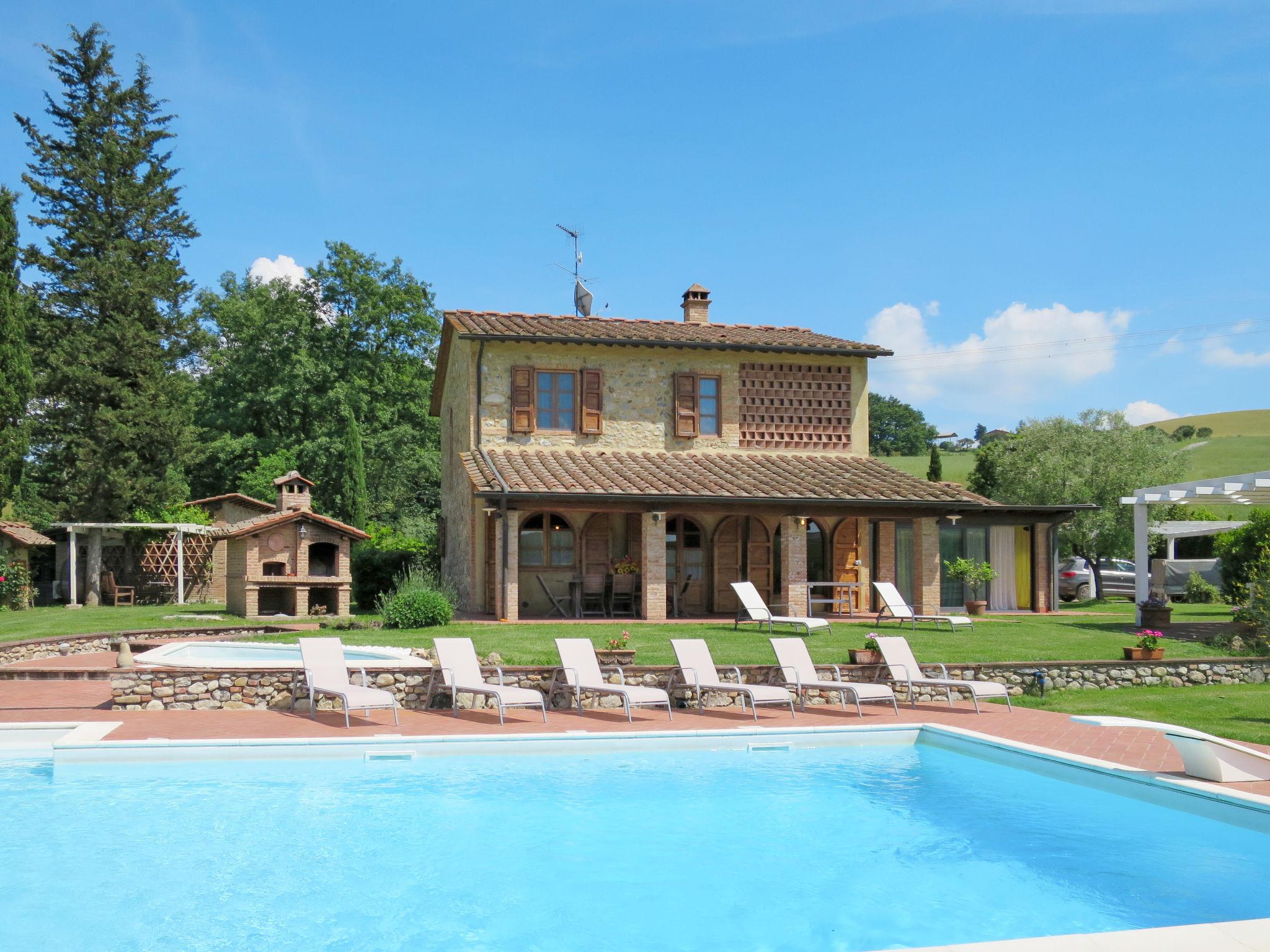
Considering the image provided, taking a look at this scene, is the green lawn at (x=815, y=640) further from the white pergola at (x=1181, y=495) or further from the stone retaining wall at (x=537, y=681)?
the white pergola at (x=1181, y=495)

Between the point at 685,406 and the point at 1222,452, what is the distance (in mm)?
65758

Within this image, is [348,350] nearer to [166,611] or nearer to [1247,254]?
[166,611]

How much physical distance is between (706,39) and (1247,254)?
12754mm

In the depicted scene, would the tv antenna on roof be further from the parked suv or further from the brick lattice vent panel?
the parked suv

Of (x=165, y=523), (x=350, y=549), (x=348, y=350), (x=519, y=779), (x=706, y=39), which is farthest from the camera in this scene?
(x=348, y=350)

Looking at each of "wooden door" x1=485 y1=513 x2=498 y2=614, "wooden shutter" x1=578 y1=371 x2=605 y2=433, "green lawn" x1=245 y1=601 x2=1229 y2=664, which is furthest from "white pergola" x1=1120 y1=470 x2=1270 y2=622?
"wooden door" x1=485 y1=513 x2=498 y2=614

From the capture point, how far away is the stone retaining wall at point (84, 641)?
15.9 metres

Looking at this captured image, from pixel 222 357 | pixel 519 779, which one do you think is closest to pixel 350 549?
pixel 519 779

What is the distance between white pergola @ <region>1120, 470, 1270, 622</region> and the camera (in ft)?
55.6

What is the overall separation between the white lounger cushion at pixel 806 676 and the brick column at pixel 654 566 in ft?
24.1

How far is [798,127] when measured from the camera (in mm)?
19094

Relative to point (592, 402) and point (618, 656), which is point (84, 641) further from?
point (592, 402)

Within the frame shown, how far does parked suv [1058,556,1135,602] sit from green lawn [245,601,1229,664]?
10.8 m

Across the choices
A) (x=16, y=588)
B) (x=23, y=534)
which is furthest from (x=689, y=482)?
(x=23, y=534)
